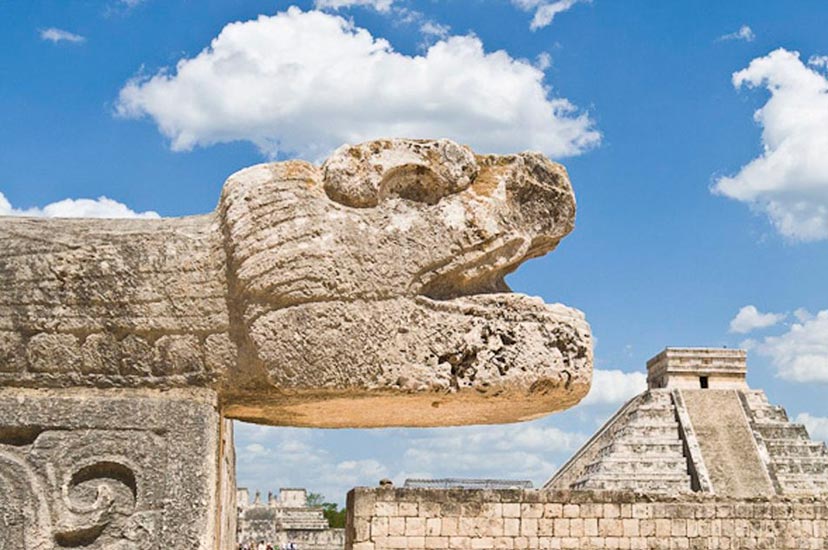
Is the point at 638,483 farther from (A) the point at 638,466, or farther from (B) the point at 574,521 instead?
(B) the point at 574,521

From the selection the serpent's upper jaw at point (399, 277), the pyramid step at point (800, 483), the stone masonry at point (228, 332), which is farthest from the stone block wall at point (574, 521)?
the pyramid step at point (800, 483)

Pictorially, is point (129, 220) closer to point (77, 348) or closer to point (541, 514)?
point (77, 348)

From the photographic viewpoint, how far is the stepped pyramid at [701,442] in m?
33.2

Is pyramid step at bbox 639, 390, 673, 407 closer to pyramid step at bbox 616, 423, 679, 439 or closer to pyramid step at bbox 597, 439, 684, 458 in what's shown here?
pyramid step at bbox 616, 423, 679, 439

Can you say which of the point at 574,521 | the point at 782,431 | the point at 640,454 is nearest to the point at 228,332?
the point at 574,521

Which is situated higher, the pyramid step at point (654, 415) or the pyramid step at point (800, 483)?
the pyramid step at point (654, 415)

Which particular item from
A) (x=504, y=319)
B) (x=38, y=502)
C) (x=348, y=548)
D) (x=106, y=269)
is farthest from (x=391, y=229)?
(x=348, y=548)

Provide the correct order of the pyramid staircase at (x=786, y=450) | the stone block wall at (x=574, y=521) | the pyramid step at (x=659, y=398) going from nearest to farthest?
the stone block wall at (x=574, y=521) < the pyramid staircase at (x=786, y=450) < the pyramid step at (x=659, y=398)

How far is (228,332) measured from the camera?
2908 mm

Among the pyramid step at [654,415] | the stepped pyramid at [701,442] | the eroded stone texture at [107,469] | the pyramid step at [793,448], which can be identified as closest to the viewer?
the eroded stone texture at [107,469]

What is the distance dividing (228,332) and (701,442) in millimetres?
35831

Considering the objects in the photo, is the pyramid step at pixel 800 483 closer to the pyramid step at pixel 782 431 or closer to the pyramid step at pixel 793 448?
the pyramid step at pixel 793 448

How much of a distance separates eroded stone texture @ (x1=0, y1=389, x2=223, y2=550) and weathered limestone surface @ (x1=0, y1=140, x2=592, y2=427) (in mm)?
77

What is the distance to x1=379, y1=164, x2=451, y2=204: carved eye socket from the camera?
3037mm
